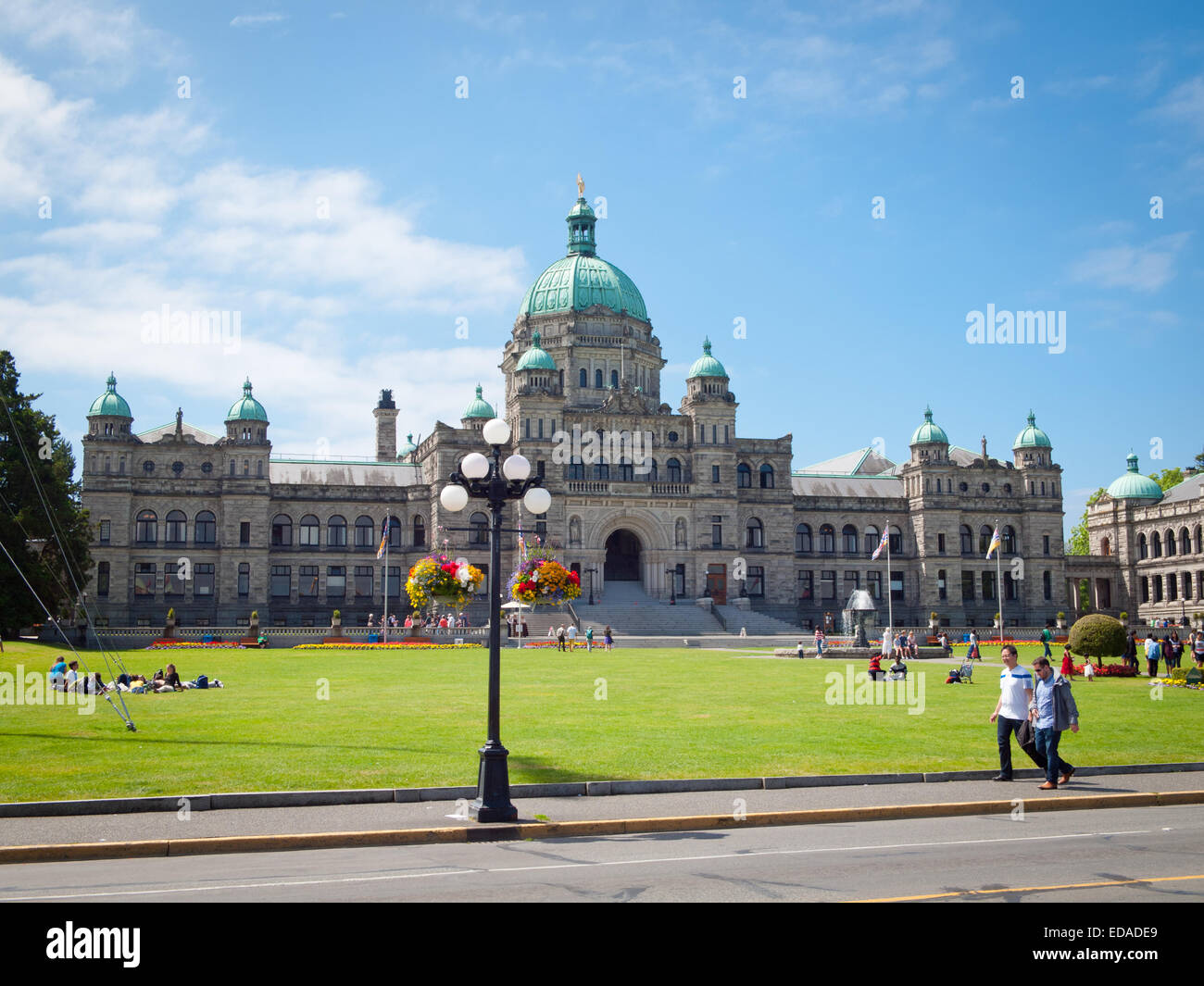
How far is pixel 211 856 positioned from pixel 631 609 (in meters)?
61.2

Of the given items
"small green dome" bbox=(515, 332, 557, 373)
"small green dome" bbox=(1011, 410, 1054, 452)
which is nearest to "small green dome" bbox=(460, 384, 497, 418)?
"small green dome" bbox=(515, 332, 557, 373)

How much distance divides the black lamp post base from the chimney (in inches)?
3314

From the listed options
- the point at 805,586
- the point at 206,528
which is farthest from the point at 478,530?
the point at 805,586

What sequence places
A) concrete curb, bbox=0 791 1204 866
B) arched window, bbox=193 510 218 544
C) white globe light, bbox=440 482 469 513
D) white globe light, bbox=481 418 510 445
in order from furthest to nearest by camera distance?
arched window, bbox=193 510 218 544 → white globe light, bbox=440 482 469 513 → white globe light, bbox=481 418 510 445 → concrete curb, bbox=0 791 1204 866

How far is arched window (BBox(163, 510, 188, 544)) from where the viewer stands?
79.2 metres

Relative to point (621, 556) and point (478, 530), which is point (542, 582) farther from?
point (621, 556)

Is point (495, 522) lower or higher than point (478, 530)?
lower

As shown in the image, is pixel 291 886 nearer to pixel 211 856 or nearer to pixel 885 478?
pixel 211 856

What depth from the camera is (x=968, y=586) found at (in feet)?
298

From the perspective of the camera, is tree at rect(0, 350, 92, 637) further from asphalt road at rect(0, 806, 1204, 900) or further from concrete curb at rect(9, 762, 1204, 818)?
asphalt road at rect(0, 806, 1204, 900)

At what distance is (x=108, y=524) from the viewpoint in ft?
254

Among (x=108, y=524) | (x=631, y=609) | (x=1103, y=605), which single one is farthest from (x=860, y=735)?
(x=1103, y=605)

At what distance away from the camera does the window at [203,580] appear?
78938mm

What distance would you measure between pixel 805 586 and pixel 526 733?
70731 mm
